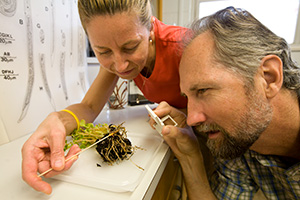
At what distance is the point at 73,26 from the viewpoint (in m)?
0.98

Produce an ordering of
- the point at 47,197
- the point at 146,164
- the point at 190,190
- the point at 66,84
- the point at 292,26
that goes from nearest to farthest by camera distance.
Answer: the point at 47,197 < the point at 146,164 < the point at 190,190 < the point at 66,84 < the point at 292,26

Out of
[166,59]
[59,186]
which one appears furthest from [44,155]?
[166,59]

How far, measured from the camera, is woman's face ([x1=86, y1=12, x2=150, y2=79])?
Result: 55 centimetres

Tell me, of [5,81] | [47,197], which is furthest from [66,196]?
[5,81]

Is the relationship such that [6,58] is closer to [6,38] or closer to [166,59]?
[6,38]

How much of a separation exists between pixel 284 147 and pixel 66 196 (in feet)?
2.29

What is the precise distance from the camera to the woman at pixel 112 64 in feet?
1.53

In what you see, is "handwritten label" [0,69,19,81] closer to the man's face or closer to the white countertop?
the white countertop

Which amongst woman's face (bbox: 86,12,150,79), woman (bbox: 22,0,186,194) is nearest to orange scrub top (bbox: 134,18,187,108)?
woman (bbox: 22,0,186,194)

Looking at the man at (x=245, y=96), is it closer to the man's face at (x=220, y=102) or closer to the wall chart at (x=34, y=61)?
→ the man's face at (x=220, y=102)

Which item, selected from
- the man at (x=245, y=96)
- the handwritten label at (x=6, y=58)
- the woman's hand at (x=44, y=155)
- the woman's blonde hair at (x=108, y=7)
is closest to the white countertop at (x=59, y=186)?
the woman's hand at (x=44, y=155)

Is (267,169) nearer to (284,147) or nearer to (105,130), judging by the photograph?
(284,147)

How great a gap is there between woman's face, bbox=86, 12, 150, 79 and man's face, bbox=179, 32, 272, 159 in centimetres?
17

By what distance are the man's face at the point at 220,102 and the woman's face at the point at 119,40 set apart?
175mm
